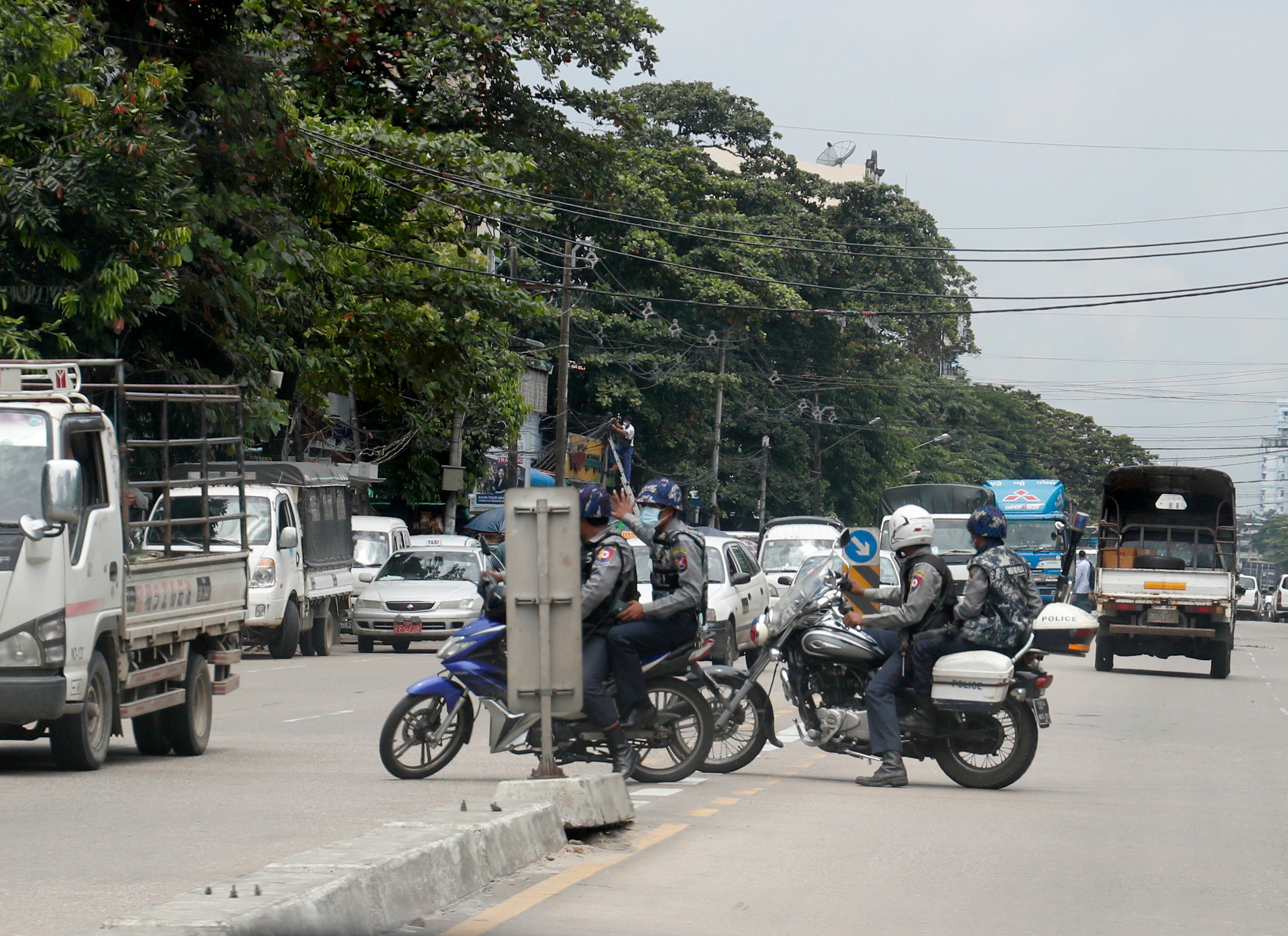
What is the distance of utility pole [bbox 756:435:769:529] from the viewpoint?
55406mm

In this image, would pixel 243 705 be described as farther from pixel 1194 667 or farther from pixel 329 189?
pixel 1194 667

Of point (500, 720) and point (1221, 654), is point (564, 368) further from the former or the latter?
point (500, 720)

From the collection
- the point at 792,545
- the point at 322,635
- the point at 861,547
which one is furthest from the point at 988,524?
the point at 792,545

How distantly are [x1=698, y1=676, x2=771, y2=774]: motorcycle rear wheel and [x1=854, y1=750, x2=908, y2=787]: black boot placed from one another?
0.75m

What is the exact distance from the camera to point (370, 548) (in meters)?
31.6

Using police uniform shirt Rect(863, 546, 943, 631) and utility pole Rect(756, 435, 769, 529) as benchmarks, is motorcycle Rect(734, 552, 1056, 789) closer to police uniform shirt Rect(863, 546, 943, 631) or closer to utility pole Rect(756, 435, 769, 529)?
police uniform shirt Rect(863, 546, 943, 631)

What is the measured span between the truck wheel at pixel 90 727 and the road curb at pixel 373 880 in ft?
13.3

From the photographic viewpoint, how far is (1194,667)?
30219 mm

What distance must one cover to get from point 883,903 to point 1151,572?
1964cm

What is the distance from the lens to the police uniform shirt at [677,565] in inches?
408

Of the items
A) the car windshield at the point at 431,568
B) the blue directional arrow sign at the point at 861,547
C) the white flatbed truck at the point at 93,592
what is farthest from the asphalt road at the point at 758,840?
the car windshield at the point at 431,568

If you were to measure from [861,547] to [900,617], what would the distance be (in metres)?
5.41

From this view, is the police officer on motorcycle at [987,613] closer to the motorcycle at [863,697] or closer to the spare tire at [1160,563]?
the motorcycle at [863,697]

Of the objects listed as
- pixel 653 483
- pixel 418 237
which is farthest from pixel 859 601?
pixel 418 237
